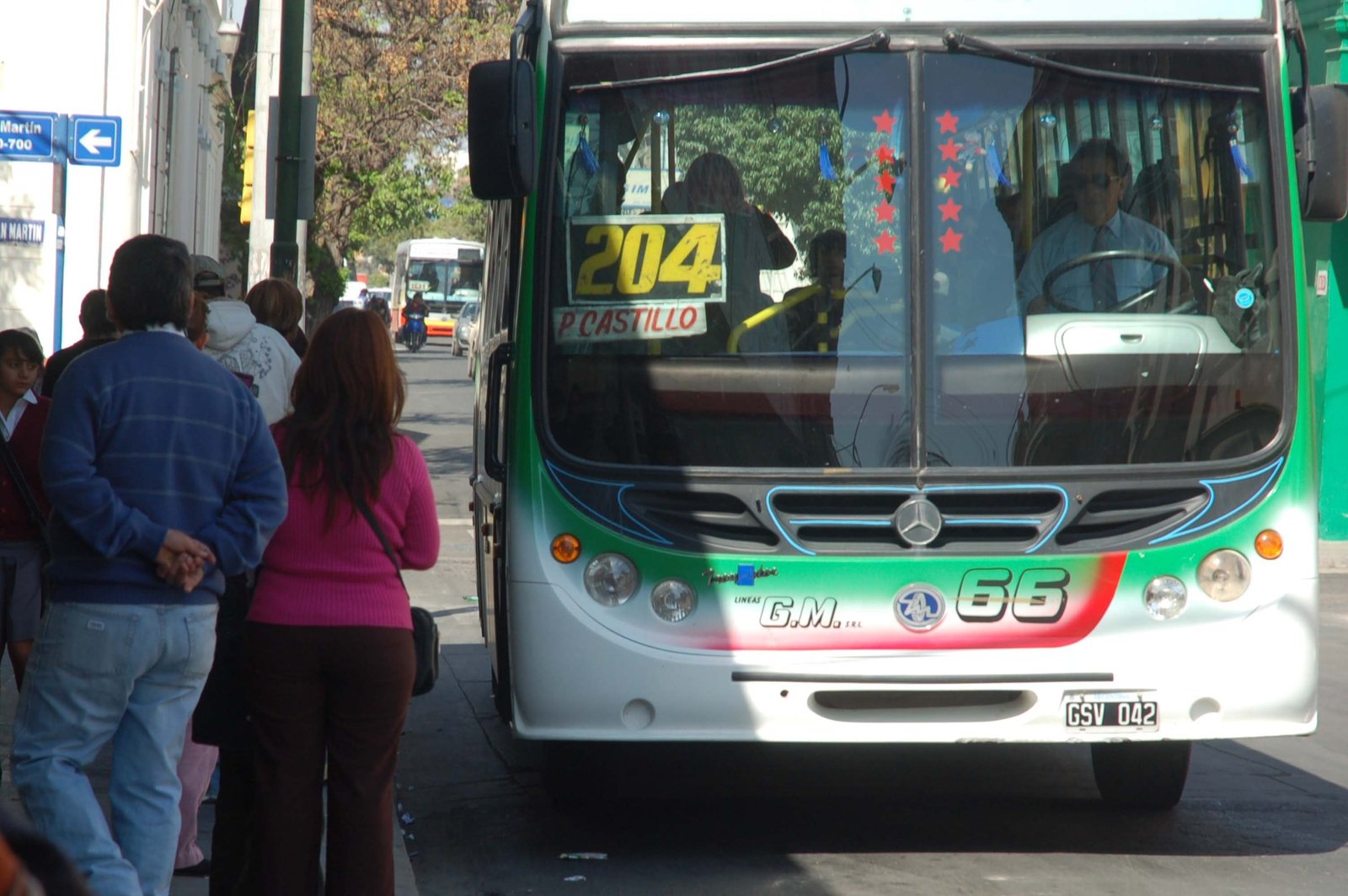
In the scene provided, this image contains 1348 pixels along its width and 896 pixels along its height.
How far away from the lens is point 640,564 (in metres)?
5.64

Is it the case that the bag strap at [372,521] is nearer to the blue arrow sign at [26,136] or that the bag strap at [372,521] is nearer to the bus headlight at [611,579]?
the bus headlight at [611,579]

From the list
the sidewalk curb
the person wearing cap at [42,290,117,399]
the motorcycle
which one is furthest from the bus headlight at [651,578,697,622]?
the motorcycle

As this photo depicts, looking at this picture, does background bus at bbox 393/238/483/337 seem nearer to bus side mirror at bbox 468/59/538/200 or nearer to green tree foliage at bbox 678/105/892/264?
green tree foliage at bbox 678/105/892/264

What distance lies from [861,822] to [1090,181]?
2350mm

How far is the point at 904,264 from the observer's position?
5.77 metres

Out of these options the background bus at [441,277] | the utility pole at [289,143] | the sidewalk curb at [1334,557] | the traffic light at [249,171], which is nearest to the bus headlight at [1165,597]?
the utility pole at [289,143]

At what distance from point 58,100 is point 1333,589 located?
12.9 metres

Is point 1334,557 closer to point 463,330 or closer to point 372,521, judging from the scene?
point 372,521

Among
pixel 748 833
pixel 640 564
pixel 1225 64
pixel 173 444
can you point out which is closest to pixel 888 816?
pixel 748 833

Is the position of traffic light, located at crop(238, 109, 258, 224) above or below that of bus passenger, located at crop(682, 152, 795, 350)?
above

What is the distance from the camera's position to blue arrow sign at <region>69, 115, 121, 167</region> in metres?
11.6

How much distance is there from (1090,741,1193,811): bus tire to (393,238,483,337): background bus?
186ft

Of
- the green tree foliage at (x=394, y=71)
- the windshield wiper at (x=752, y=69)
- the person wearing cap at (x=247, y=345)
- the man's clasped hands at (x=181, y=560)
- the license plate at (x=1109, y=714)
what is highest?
the green tree foliage at (x=394, y=71)

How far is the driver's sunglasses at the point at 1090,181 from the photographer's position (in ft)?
19.1
